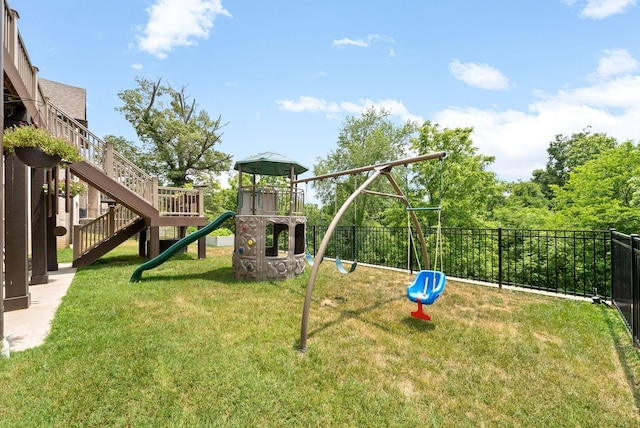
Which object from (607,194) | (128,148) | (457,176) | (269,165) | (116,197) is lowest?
(116,197)

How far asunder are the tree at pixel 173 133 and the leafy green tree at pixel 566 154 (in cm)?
3423

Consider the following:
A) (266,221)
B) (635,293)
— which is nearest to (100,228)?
(266,221)

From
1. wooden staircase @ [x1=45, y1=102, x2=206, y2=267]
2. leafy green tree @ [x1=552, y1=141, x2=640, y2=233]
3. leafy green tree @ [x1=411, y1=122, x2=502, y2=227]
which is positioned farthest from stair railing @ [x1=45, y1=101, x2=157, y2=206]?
leafy green tree @ [x1=552, y1=141, x2=640, y2=233]

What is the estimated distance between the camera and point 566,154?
34719mm

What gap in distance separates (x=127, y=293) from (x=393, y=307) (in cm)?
587

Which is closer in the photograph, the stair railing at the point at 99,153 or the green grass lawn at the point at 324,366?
the green grass lawn at the point at 324,366

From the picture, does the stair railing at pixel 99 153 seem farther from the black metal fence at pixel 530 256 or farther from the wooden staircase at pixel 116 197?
the black metal fence at pixel 530 256

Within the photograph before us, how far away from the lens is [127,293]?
267 inches

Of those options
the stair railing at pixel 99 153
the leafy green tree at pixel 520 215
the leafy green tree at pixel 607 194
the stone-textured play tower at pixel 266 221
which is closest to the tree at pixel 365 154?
the leafy green tree at pixel 520 215

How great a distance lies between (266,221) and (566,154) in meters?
40.3

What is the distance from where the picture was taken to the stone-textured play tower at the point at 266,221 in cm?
854

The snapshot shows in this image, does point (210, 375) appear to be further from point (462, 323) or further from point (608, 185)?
point (608, 185)

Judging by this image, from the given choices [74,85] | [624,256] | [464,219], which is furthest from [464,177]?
[74,85]

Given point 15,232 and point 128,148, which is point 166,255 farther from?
point 128,148
